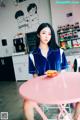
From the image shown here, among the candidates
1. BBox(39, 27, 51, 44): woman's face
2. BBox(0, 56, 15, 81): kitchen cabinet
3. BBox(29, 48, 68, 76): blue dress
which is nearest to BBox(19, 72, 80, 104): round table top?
BBox(29, 48, 68, 76): blue dress

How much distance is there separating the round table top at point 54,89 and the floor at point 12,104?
1055mm

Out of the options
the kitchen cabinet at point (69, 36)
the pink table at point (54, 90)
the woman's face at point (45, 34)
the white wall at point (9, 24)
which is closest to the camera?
the pink table at point (54, 90)

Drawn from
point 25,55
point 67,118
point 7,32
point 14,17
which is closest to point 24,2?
point 14,17

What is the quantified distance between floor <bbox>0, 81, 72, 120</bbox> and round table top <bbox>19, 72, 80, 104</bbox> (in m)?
1.06

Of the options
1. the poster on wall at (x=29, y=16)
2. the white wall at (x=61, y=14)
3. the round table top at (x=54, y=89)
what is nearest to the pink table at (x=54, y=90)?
the round table top at (x=54, y=89)

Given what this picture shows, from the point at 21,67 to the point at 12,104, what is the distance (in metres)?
1.86

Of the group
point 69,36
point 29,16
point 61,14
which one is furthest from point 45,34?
point 29,16

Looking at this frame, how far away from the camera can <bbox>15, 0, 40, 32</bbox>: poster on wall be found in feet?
18.4

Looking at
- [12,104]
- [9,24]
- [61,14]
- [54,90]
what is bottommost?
[12,104]

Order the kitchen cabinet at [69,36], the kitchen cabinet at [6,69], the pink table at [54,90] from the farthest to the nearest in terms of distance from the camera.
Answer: the kitchen cabinet at [6,69] < the kitchen cabinet at [69,36] < the pink table at [54,90]

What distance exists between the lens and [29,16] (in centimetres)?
574

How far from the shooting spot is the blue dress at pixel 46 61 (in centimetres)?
268

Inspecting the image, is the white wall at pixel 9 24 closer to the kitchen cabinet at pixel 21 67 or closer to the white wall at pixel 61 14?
the white wall at pixel 61 14

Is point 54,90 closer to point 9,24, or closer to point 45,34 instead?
point 45,34
